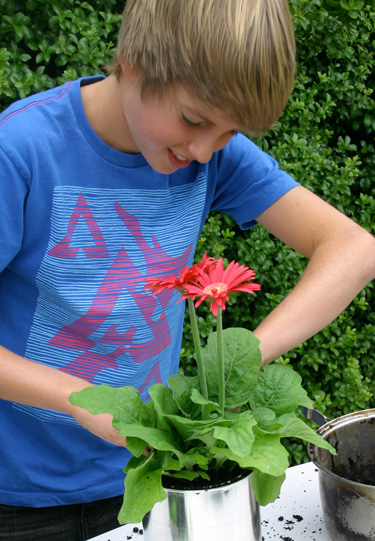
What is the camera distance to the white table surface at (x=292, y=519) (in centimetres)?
99

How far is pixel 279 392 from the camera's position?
88cm

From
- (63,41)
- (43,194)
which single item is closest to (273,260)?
(63,41)

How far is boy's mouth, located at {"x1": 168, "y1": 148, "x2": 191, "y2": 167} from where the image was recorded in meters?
0.94

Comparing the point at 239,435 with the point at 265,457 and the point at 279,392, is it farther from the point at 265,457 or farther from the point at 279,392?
the point at 279,392

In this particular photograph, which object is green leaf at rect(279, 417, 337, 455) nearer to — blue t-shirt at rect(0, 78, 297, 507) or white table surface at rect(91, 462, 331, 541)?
white table surface at rect(91, 462, 331, 541)

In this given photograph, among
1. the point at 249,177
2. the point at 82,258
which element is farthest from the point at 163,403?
the point at 249,177

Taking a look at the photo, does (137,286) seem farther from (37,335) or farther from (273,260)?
(273,260)

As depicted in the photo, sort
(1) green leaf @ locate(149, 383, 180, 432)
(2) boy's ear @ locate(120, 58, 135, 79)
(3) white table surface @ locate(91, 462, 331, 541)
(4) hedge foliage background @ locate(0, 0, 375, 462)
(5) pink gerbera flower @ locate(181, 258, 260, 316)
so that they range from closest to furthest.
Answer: (5) pink gerbera flower @ locate(181, 258, 260, 316) → (1) green leaf @ locate(149, 383, 180, 432) → (2) boy's ear @ locate(120, 58, 135, 79) → (3) white table surface @ locate(91, 462, 331, 541) → (4) hedge foliage background @ locate(0, 0, 375, 462)

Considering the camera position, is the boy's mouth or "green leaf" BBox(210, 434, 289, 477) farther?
the boy's mouth

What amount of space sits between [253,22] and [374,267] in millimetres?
612

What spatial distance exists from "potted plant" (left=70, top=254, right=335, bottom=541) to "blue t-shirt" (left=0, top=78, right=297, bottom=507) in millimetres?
286

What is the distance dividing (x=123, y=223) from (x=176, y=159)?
0.20m

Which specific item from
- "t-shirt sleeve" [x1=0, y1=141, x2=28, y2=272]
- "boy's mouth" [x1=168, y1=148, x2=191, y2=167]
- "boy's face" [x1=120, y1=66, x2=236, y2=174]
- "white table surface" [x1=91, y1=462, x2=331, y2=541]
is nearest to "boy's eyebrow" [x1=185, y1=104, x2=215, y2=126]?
"boy's face" [x1=120, y1=66, x2=236, y2=174]

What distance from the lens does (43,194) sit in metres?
1.01
